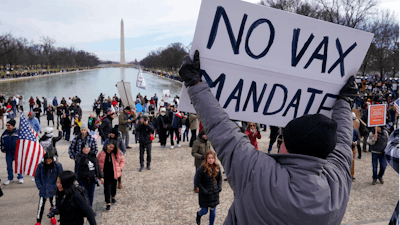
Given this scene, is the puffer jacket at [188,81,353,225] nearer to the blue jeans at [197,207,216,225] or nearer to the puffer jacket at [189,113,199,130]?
the blue jeans at [197,207,216,225]

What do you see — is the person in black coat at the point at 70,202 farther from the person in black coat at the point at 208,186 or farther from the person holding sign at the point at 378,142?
the person holding sign at the point at 378,142

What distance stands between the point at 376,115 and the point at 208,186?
187 inches

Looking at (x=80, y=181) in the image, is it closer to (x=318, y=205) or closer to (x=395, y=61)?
(x=318, y=205)

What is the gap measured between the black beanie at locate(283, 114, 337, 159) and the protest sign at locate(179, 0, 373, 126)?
2.00ft

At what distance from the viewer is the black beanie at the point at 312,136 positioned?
3.63 feet

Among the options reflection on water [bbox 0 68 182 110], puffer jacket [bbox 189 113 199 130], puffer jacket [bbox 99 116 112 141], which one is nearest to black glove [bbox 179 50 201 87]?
puffer jacket [bbox 99 116 112 141]

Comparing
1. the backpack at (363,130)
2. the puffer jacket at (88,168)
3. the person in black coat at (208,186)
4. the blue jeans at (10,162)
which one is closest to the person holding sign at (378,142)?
the backpack at (363,130)

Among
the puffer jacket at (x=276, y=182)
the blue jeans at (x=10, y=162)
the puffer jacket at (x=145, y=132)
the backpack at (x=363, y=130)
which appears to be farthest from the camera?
the backpack at (x=363, y=130)

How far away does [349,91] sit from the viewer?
1.68 m

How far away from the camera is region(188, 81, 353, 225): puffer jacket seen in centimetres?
104

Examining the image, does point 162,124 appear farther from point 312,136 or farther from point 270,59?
point 312,136

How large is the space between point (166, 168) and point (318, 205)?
26.1ft

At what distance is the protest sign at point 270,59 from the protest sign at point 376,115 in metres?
5.98

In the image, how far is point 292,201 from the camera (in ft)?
3.37
